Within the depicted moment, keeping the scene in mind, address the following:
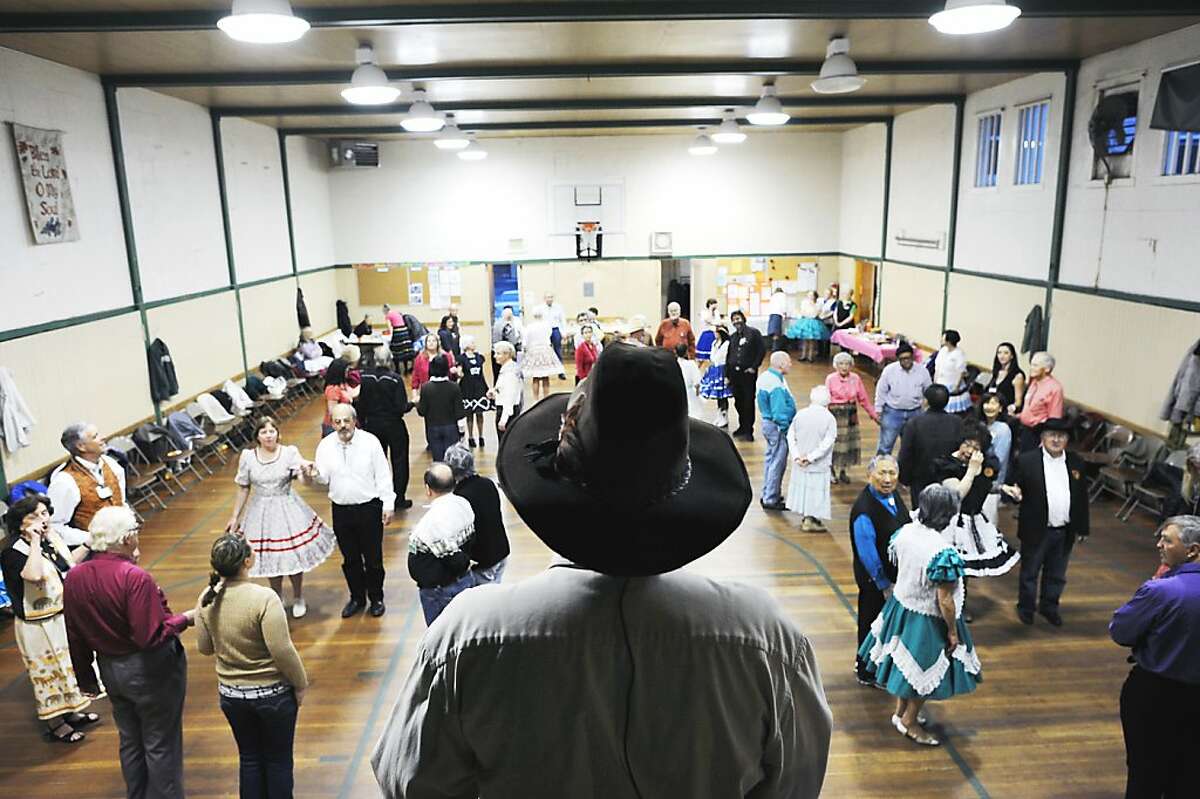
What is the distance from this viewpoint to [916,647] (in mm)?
4227

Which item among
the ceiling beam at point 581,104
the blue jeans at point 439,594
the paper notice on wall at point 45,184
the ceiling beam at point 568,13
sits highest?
the ceiling beam at point 581,104

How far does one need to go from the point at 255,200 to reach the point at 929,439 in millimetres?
11295

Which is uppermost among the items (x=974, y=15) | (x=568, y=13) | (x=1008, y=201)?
(x=568, y=13)

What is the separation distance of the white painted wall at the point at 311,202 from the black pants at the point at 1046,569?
13198mm

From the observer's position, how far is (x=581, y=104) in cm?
1211

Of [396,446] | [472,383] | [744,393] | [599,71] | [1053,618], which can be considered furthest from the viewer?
[744,393]

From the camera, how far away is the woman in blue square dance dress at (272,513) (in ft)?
18.2

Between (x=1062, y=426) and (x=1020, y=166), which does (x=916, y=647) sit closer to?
(x=1062, y=426)

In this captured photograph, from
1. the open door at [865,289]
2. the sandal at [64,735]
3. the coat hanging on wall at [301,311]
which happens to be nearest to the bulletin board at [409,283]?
the coat hanging on wall at [301,311]

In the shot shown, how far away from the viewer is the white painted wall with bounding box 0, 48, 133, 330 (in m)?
7.31

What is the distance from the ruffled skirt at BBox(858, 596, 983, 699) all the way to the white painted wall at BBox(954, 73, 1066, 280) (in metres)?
7.34

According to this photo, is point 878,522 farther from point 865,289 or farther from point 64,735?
point 865,289

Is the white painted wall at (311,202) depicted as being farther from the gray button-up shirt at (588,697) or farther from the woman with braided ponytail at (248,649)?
the gray button-up shirt at (588,697)

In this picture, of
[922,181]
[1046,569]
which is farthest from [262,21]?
[922,181]
